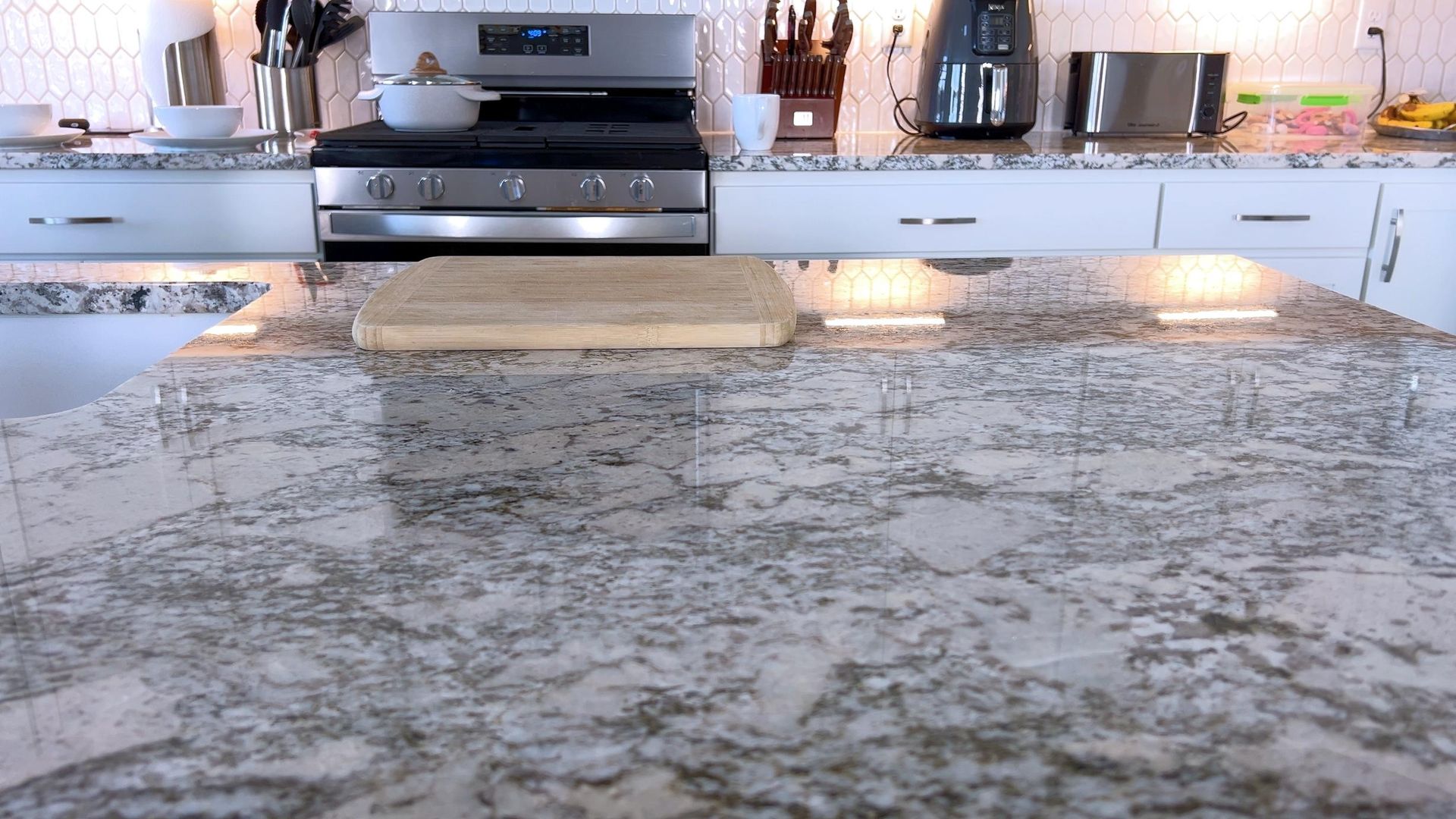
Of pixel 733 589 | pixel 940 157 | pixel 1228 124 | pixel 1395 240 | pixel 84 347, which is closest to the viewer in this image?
pixel 733 589

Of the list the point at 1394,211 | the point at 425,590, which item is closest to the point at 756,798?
the point at 425,590

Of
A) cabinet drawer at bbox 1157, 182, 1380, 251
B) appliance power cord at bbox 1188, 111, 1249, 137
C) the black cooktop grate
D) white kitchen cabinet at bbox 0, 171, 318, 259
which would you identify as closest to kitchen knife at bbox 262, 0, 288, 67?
the black cooktop grate

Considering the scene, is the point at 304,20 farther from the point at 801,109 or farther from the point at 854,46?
the point at 854,46

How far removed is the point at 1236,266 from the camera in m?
1.24

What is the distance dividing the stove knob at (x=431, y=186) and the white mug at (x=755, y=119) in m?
0.63

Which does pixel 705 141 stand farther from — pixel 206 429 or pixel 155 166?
pixel 206 429

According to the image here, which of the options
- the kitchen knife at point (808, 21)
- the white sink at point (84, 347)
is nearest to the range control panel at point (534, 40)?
the kitchen knife at point (808, 21)

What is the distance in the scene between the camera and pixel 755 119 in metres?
2.31

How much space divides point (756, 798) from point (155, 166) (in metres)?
2.32

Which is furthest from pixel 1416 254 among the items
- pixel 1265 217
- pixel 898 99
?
pixel 898 99

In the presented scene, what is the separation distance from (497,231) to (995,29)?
122 cm

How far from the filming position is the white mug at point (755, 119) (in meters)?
2.30

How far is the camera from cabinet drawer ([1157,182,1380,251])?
2371 mm

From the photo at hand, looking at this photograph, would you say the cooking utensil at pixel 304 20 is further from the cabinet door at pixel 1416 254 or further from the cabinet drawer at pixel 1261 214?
the cabinet door at pixel 1416 254
